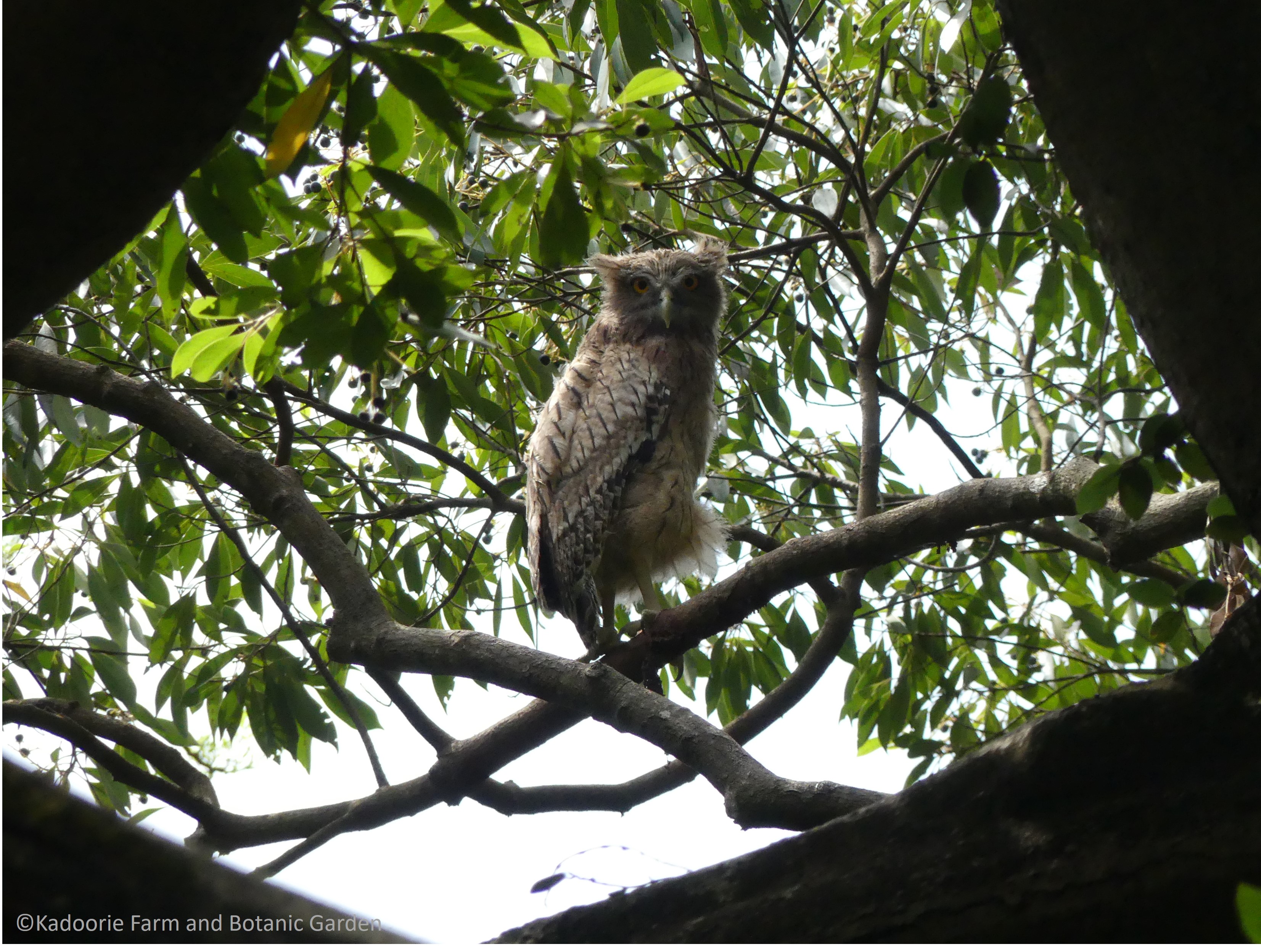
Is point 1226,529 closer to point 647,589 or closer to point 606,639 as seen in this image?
point 606,639

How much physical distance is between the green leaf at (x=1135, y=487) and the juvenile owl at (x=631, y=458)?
7.15 ft

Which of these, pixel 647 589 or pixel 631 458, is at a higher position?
pixel 631 458

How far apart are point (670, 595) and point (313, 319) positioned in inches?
125

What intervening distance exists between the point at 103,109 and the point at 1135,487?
1.39m

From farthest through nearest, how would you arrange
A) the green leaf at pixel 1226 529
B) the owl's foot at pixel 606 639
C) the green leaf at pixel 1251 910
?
the owl's foot at pixel 606 639 < the green leaf at pixel 1226 529 < the green leaf at pixel 1251 910

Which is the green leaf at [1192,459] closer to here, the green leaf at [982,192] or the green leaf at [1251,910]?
the green leaf at [982,192]

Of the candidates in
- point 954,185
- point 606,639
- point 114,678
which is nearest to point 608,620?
point 606,639

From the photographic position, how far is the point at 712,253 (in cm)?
439

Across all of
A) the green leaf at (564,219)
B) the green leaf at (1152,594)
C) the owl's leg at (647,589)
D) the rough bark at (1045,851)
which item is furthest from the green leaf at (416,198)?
the owl's leg at (647,589)

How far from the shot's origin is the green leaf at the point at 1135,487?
1.48 meters

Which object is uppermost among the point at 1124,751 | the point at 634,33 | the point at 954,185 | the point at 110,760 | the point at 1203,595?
the point at 634,33

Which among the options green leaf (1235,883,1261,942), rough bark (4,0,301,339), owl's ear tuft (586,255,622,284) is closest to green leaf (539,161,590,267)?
rough bark (4,0,301,339)

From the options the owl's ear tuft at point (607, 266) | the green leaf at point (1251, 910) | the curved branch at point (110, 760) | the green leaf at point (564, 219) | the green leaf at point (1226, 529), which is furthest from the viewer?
the owl's ear tuft at point (607, 266)

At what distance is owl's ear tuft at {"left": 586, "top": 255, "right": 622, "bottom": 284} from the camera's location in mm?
4566
